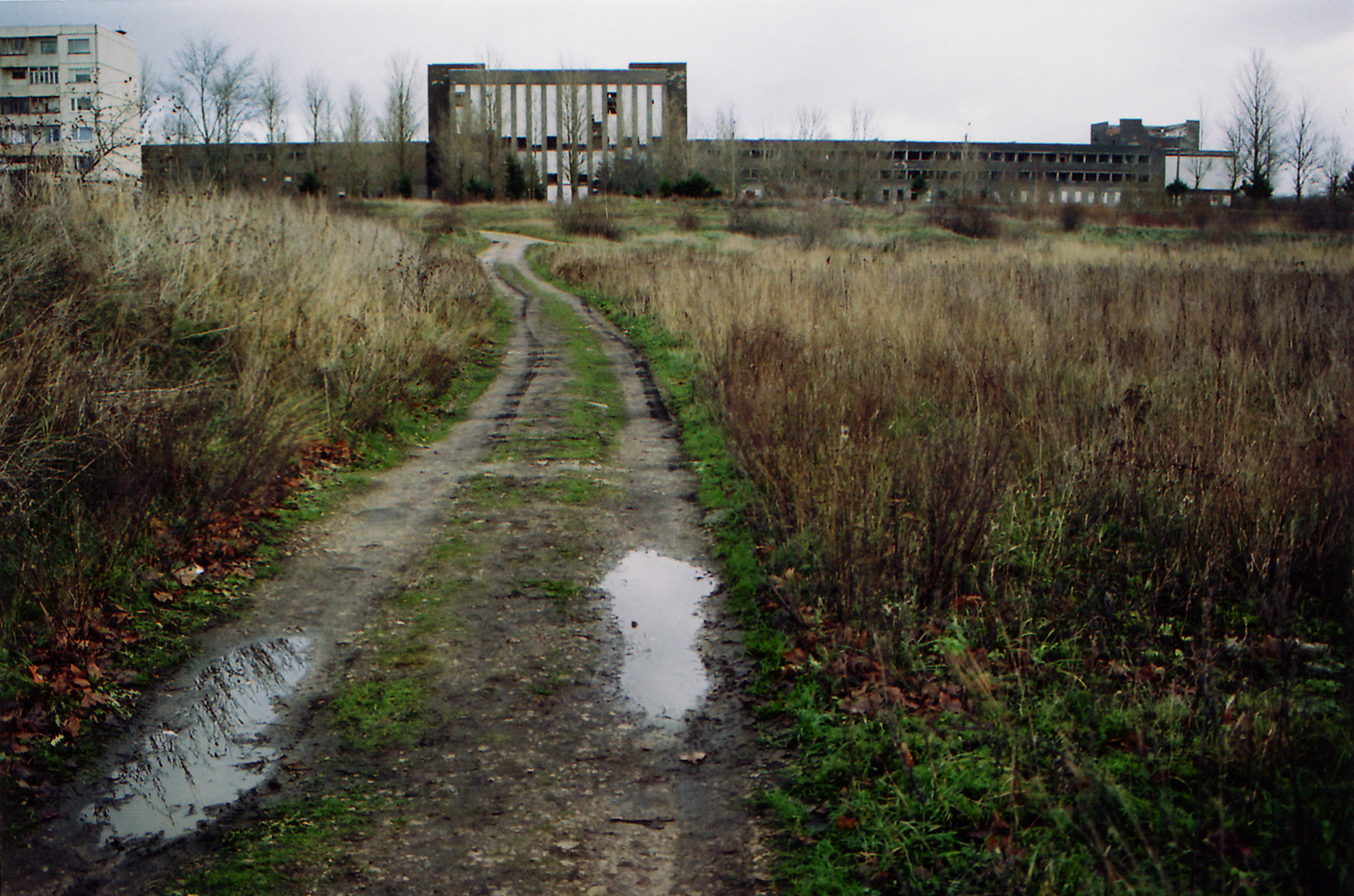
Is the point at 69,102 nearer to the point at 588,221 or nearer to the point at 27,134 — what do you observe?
the point at 27,134

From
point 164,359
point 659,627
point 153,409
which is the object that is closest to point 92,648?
point 153,409

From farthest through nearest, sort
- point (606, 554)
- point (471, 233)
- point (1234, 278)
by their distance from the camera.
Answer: point (471, 233) < point (1234, 278) < point (606, 554)

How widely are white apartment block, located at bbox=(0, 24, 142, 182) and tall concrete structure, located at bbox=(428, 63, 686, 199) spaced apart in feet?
204

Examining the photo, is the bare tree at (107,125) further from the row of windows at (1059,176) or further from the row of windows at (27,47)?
the row of windows at (1059,176)

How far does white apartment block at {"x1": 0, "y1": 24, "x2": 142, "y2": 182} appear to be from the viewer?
30.5ft

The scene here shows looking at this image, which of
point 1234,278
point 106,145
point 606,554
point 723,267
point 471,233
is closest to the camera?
point 606,554

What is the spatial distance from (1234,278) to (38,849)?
15544 mm

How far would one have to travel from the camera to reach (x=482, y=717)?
4285 mm

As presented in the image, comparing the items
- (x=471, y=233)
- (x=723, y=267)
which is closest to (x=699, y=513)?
(x=723, y=267)

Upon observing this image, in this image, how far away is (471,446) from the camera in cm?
970

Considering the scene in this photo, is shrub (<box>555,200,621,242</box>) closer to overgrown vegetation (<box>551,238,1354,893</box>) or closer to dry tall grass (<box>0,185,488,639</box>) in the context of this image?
dry tall grass (<box>0,185,488,639</box>)

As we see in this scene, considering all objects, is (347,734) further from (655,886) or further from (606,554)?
(606,554)

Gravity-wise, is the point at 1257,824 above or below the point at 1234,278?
below

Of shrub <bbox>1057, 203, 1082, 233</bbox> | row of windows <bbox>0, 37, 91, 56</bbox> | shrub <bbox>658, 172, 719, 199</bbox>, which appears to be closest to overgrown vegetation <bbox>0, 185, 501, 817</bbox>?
row of windows <bbox>0, 37, 91, 56</bbox>
